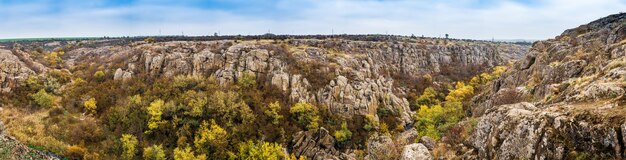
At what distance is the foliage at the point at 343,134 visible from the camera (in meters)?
66.8

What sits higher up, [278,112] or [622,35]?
[622,35]

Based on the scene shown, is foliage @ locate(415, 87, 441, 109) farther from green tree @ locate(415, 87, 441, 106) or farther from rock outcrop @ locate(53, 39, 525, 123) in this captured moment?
rock outcrop @ locate(53, 39, 525, 123)

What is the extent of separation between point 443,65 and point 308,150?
103716 millimetres

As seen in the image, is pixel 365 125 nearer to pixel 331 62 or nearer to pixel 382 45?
pixel 331 62

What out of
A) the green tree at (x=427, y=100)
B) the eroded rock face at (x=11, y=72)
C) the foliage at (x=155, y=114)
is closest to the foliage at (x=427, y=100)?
the green tree at (x=427, y=100)

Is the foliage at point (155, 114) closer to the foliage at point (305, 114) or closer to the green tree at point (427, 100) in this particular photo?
the foliage at point (305, 114)

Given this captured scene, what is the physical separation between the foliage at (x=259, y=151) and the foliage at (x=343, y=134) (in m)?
12.2

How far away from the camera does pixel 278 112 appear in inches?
2810

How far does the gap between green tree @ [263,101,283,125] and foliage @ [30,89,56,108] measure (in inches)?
1660

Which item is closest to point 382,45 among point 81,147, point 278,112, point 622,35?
point 278,112

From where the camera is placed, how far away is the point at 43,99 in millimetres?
65250

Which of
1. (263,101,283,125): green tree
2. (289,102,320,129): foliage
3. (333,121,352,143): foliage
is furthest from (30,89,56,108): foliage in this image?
(333,121,352,143): foliage

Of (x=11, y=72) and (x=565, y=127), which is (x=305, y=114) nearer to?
(x=565, y=127)

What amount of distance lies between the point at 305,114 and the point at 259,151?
14535mm
